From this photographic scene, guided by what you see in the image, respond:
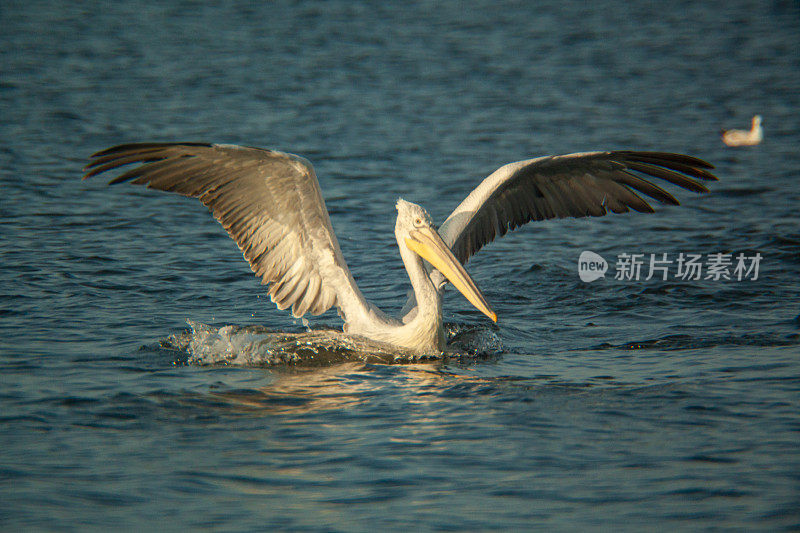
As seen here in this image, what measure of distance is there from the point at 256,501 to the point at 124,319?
10.7 ft

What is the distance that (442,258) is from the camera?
21.1 feet

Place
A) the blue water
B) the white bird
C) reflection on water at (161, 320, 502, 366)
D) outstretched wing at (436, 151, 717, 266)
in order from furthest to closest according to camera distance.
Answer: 1. the white bird
2. outstretched wing at (436, 151, 717, 266)
3. reflection on water at (161, 320, 502, 366)
4. the blue water

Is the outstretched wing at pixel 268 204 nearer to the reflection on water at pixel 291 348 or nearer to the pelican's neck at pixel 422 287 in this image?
the reflection on water at pixel 291 348

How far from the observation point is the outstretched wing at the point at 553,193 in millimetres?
6719

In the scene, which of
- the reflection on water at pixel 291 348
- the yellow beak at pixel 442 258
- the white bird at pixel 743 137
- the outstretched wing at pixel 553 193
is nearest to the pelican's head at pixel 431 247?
the yellow beak at pixel 442 258

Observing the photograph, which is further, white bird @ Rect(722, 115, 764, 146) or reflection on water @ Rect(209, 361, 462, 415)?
white bird @ Rect(722, 115, 764, 146)

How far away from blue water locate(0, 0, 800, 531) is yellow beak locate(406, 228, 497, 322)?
537mm

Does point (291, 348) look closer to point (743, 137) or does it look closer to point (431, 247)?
point (431, 247)

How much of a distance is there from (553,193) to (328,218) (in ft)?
6.25

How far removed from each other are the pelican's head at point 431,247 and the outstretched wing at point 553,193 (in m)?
0.43

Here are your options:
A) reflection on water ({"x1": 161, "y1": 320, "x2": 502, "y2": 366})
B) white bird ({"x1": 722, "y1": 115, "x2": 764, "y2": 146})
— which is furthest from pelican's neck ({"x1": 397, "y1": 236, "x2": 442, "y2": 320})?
white bird ({"x1": 722, "y1": 115, "x2": 764, "y2": 146})

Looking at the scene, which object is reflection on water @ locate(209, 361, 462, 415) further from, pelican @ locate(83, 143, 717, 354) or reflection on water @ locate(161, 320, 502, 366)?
pelican @ locate(83, 143, 717, 354)

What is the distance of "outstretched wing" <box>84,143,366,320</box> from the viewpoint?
19.9ft

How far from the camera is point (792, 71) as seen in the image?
17938mm
